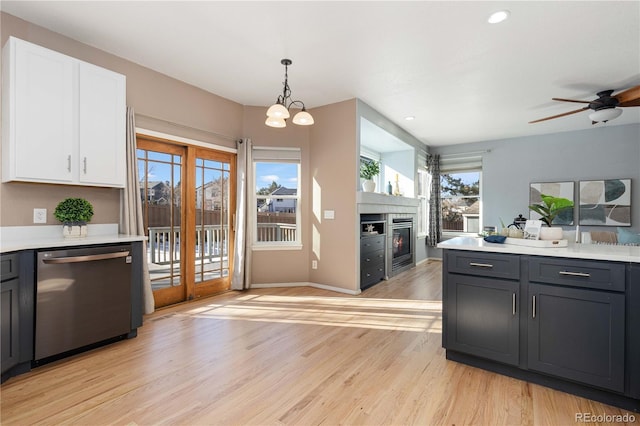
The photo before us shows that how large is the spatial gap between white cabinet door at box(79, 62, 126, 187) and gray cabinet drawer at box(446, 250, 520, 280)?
3160 mm

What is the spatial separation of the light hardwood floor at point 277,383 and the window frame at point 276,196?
1.62m

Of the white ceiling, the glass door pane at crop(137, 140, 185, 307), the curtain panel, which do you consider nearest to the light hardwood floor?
the glass door pane at crop(137, 140, 185, 307)

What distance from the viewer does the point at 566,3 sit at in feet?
7.77

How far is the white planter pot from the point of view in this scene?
2676mm

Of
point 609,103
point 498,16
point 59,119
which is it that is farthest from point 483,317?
point 59,119

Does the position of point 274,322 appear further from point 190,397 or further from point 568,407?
point 568,407

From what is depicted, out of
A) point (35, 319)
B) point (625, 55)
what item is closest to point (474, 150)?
point (625, 55)

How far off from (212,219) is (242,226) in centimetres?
43

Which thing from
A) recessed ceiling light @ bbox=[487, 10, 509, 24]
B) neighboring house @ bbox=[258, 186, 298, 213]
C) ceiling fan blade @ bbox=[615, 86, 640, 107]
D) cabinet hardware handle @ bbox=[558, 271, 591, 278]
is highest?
recessed ceiling light @ bbox=[487, 10, 509, 24]

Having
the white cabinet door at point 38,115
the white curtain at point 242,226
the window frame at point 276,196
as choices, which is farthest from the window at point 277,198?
the white cabinet door at point 38,115

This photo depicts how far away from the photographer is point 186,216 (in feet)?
13.1

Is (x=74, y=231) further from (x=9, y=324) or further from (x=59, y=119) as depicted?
(x=59, y=119)

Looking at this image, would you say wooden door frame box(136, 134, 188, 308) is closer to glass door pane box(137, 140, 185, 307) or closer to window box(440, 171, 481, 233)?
glass door pane box(137, 140, 185, 307)

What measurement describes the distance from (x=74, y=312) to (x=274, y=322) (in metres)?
1.74
